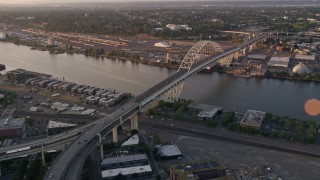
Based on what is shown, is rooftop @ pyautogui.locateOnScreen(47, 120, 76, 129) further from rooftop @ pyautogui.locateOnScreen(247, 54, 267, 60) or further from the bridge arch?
rooftop @ pyautogui.locateOnScreen(247, 54, 267, 60)

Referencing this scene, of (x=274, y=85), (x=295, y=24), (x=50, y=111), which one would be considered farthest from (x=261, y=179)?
(x=295, y=24)

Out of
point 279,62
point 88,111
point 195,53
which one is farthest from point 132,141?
point 279,62

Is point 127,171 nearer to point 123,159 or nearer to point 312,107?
point 123,159

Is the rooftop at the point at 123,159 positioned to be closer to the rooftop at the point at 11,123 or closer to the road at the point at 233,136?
the road at the point at 233,136

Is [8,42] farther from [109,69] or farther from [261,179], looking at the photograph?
[261,179]

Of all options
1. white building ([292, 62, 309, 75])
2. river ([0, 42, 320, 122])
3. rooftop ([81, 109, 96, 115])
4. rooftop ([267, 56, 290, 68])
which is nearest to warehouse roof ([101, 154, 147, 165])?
rooftop ([81, 109, 96, 115])
